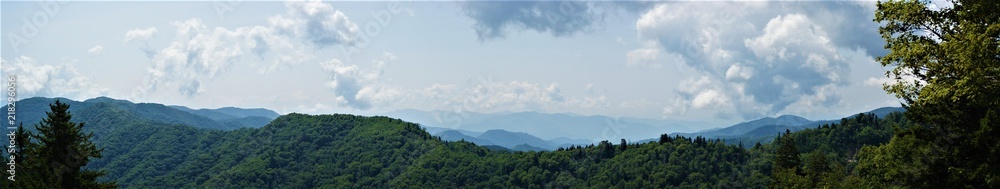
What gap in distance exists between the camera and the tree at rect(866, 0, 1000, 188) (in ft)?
64.2

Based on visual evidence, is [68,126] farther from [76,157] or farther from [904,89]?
[904,89]

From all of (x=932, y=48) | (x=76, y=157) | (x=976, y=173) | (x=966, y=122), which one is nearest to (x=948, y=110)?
(x=966, y=122)

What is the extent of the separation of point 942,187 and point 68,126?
46.1m

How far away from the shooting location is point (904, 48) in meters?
22.5

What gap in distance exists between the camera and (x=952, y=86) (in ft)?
65.3

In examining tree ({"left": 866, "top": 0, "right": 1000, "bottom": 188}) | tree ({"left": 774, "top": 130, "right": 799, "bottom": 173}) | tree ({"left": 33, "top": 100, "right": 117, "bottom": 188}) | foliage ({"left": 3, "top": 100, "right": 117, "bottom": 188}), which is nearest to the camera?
tree ({"left": 866, "top": 0, "right": 1000, "bottom": 188})

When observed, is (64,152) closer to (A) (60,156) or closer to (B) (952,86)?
(A) (60,156)

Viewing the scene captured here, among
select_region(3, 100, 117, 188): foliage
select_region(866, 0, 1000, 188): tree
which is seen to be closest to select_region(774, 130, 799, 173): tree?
select_region(866, 0, 1000, 188): tree

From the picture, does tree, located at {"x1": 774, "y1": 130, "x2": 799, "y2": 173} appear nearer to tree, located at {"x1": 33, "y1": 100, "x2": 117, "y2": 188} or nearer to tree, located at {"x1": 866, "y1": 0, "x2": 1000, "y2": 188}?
tree, located at {"x1": 866, "y1": 0, "x2": 1000, "y2": 188}

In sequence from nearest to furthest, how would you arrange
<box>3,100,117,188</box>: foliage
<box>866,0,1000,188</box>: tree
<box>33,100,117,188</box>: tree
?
<box>866,0,1000,188</box>: tree < <box>3,100,117,188</box>: foliage < <box>33,100,117,188</box>: tree

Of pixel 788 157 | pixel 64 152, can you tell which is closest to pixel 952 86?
pixel 64 152

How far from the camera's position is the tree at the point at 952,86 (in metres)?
19.6

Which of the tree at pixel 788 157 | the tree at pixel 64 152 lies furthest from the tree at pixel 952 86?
the tree at pixel 788 157

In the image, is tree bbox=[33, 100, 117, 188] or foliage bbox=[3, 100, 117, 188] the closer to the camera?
foliage bbox=[3, 100, 117, 188]
